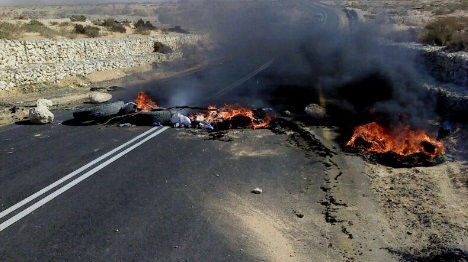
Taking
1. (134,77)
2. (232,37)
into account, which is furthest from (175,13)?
(134,77)

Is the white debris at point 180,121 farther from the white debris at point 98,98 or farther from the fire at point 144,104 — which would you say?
the white debris at point 98,98

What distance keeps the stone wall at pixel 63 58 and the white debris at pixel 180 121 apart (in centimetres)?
1027

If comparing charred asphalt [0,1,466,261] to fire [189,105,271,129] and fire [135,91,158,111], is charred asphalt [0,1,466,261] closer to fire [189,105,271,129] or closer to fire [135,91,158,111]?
fire [189,105,271,129]

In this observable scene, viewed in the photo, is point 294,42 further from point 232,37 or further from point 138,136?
point 138,136

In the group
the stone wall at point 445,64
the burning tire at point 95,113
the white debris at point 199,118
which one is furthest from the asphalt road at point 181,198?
the stone wall at point 445,64

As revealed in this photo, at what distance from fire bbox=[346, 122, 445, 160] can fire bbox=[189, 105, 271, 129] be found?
9.01 ft

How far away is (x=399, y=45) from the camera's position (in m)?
19.2

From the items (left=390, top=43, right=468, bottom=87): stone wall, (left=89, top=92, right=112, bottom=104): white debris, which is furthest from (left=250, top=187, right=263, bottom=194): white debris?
(left=89, top=92, right=112, bottom=104): white debris

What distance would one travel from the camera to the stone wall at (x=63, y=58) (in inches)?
773

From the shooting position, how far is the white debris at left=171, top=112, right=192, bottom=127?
12.1 metres

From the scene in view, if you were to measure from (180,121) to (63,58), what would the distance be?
46.0ft

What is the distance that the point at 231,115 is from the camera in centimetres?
1257

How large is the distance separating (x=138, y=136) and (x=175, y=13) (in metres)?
55.8

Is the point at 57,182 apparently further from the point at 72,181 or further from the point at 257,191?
the point at 257,191
